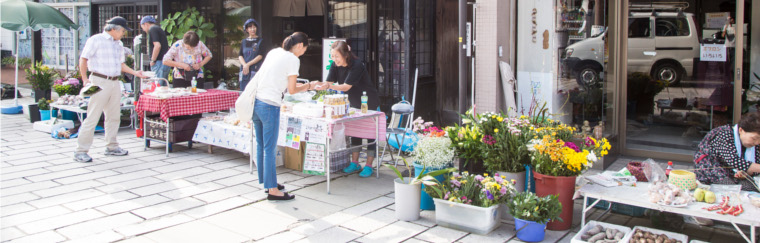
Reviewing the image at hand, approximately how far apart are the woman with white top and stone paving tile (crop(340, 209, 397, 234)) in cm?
100

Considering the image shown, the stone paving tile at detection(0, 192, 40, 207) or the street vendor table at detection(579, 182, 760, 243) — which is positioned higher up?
the street vendor table at detection(579, 182, 760, 243)

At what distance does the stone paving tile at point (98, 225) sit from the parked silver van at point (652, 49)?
522 cm

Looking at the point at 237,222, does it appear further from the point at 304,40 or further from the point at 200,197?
the point at 304,40

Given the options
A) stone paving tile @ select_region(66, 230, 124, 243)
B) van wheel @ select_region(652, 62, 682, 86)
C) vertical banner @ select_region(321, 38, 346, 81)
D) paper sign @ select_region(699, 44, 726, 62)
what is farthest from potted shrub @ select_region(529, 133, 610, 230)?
vertical banner @ select_region(321, 38, 346, 81)

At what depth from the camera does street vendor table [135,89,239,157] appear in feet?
26.2

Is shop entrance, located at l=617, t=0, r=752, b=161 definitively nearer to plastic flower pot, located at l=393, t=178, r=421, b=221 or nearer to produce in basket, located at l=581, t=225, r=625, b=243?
produce in basket, located at l=581, t=225, r=625, b=243

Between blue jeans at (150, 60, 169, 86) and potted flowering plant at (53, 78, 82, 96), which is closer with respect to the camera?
blue jeans at (150, 60, 169, 86)

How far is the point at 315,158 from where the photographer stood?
661cm

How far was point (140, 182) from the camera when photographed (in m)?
6.84

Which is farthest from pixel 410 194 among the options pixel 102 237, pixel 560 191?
pixel 102 237

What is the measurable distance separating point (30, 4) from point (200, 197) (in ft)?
21.4

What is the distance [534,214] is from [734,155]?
169 centimetres

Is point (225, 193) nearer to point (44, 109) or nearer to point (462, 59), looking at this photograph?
point (462, 59)

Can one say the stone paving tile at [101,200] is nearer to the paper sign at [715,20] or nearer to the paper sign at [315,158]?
the paper sign at [315,158]
